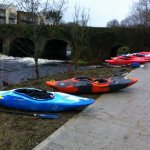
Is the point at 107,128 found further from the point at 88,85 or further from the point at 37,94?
the point at 88,85

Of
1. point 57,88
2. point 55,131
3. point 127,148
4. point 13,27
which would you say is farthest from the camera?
point 13,27

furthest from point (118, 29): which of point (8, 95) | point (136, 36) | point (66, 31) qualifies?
point (8, 95)

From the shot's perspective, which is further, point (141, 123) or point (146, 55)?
point (146, 55)

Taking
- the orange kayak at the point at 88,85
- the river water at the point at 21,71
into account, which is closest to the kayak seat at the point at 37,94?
the orange kayak at the point at 88,85

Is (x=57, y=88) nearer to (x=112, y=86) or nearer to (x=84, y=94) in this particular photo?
(x=84, y=94)

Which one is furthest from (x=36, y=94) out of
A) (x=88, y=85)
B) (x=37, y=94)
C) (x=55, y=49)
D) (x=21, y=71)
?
(x=55, y=49)

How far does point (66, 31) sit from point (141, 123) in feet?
110

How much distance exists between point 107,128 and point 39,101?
5.01ft

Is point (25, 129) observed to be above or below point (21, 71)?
above

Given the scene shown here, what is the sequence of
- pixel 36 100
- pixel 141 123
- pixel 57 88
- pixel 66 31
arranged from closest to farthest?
pixel 141 123, pixel 36 100, pixel 57 88, pixel 66 31

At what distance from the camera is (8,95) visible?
24.4 ft

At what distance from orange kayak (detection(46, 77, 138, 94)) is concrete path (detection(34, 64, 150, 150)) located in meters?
0.42

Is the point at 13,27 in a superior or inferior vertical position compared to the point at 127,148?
superior

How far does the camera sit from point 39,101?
7.18 m
